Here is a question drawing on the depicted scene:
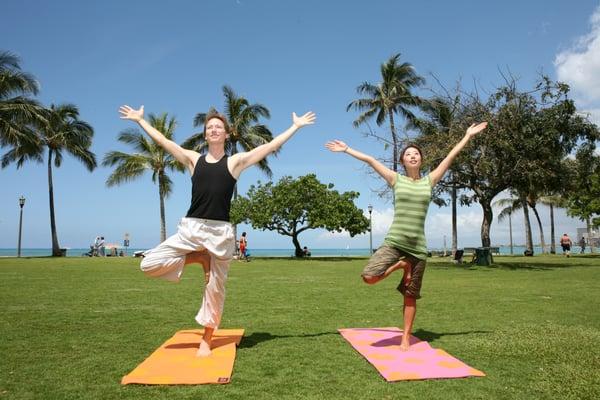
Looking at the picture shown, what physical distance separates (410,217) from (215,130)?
2460mm

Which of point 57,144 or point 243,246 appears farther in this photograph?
point 57,144

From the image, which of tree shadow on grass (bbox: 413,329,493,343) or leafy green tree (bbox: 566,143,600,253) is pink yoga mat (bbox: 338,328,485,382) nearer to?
tree shadow on grass (bbox: 413,329,493,343)

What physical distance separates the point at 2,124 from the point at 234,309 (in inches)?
1124

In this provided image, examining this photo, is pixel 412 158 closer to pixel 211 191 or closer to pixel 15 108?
pixel 211 191

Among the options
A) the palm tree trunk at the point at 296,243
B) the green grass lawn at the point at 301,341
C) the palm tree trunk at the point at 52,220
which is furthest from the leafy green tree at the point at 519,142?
the palm tree trunk at the point at 52,220

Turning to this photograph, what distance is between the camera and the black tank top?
4.94 metres

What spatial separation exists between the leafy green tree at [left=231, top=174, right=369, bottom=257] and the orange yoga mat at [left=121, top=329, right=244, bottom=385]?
2898cm

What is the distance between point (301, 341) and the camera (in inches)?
211

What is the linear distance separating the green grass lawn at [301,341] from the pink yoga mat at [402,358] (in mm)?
114

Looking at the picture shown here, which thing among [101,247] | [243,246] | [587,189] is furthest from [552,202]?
[101,247]

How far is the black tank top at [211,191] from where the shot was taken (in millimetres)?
4938

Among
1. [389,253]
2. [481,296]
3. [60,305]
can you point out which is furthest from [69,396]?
[481,296]

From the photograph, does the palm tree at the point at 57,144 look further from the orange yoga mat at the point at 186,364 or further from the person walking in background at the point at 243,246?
the orange yoga mat at the point at 186,364

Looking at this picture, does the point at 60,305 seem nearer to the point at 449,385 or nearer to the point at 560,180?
the point at 449,385
